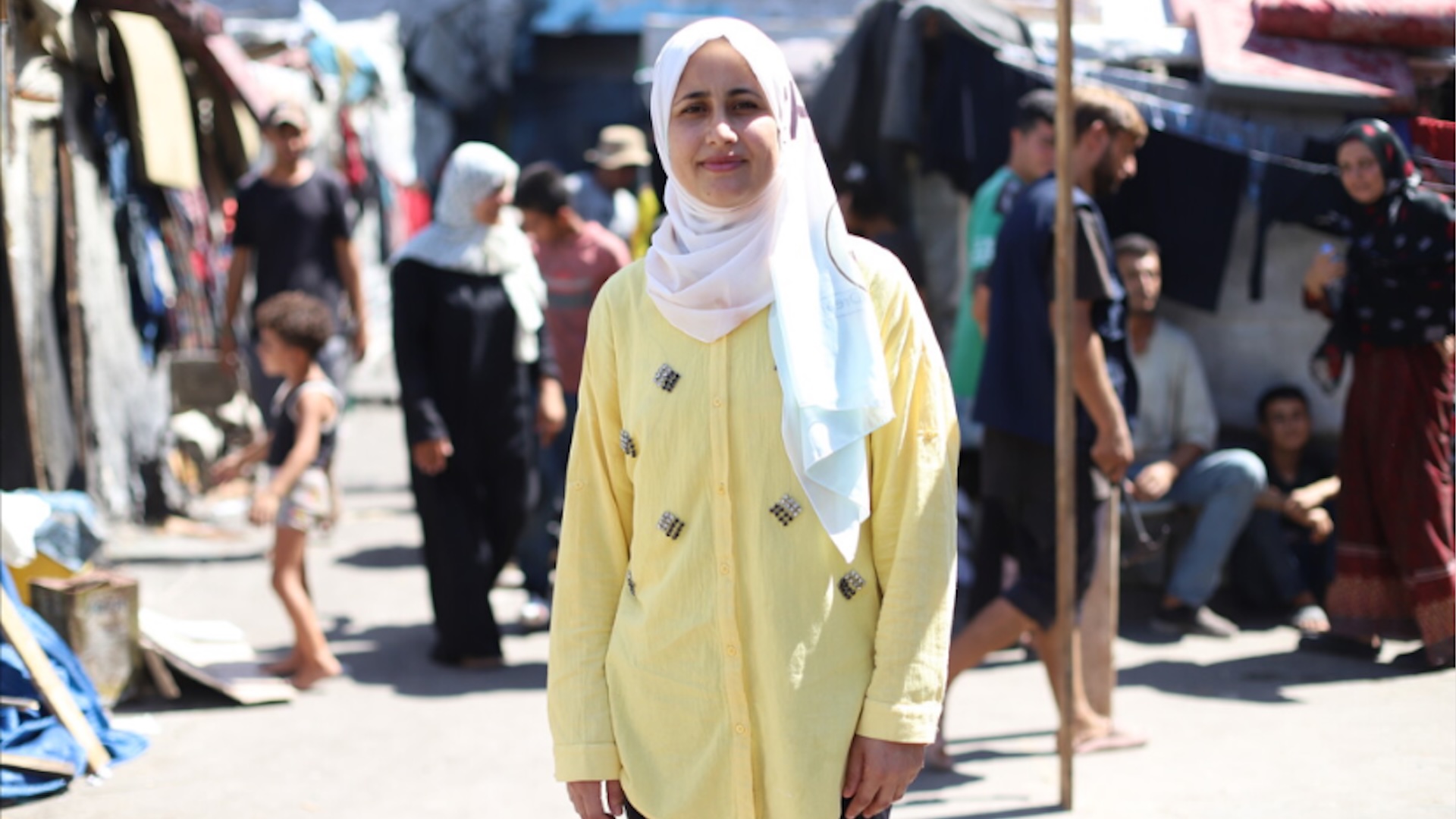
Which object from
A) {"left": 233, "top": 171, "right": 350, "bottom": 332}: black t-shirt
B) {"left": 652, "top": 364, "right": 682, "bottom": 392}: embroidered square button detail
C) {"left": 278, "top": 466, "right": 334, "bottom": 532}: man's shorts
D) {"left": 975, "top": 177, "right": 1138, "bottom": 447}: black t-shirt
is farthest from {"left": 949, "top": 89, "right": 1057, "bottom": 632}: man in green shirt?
{"left": 233, "top": 171, "right": 350, "bottom": 332}: black t-shirt

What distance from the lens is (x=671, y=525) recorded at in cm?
237

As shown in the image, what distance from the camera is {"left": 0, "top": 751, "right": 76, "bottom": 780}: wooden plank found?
434cm

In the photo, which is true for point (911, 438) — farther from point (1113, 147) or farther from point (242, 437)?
point (242, 437)

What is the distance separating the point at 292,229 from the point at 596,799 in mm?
5405

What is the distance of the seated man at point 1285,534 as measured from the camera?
6.36 metres

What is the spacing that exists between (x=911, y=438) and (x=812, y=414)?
0.18 meters

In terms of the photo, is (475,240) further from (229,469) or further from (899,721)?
(899,721)

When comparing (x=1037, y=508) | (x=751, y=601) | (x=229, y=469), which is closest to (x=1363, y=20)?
(x=1037, y=508)

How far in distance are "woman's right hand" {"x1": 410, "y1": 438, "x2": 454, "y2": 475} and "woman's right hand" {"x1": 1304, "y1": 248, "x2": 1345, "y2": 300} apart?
3.12 meters

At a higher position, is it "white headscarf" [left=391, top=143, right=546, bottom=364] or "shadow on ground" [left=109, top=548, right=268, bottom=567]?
"white headscarf" [left=391, top=143, right=546, bottom=364]

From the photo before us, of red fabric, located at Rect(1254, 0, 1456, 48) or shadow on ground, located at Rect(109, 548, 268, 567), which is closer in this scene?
red fabric, located at Rect(1254, 0, 1456, 48)

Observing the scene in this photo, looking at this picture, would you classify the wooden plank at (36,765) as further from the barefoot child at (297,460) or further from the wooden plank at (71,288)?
the wooden plank at (71,288)

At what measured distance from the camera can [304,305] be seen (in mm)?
5906

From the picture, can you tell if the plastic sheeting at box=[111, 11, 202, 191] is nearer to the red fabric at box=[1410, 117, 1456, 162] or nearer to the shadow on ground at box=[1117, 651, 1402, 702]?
the shadow on ground at box=[1117, 651, 1402, 702]
